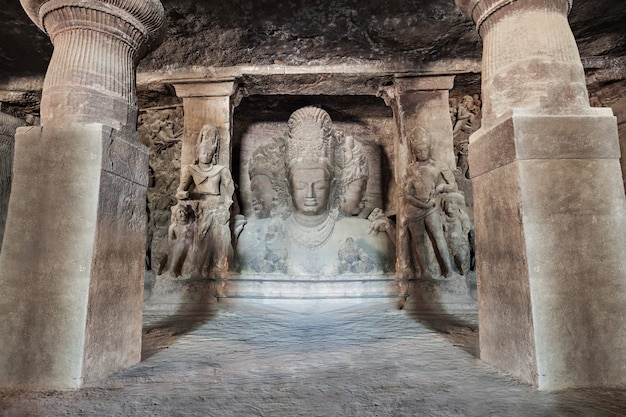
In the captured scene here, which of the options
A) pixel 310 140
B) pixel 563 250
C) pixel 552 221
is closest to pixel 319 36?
pixel 310 140

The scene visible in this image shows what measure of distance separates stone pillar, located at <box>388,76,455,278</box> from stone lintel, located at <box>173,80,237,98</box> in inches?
89.8

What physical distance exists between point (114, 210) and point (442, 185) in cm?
381

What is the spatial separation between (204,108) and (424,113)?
3.03 metres

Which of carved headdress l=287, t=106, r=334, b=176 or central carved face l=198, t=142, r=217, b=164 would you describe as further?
carved headdress l=287, t=106, r=334, b=176

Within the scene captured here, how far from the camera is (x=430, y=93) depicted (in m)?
5.33

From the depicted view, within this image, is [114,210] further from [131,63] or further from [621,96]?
[621,96]

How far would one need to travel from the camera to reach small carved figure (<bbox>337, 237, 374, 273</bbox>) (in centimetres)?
532

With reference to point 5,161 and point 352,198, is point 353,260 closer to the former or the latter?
point 352,198

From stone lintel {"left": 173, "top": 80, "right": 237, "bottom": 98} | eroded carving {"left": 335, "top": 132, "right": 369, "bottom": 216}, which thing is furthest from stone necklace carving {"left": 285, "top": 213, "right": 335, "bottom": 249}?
stone lintel {"left": 173, "top": 80, "right": 237, "bottom": 98}

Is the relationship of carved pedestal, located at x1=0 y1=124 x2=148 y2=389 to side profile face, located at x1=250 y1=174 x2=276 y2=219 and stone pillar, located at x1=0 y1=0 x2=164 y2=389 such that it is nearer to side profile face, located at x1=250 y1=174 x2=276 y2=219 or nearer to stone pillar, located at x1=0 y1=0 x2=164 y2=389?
stone pillar, located at x1=0 y1=0 x2=164 y2=389

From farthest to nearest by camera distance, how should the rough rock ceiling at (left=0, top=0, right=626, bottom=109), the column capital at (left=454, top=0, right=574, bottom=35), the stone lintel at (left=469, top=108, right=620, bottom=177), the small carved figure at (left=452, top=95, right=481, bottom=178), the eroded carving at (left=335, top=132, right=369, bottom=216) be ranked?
the eroded carving at (left=335, top=132, right=369, bottom=216), the small carved figure at (left=452, top=95, right=481, bottom=178), the rough rock ceiling at (left=0, top=0, right=626, bottom=109), the column capital at (left=454, top=0, right=574, bottom=35), the stone lintel at (left=469, top=108, right=620, bottom=177)

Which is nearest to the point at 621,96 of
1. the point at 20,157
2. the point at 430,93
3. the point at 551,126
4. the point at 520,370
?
the point at 430,93

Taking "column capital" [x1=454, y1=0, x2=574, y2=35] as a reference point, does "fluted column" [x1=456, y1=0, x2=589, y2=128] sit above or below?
below

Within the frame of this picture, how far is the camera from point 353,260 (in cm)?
534
